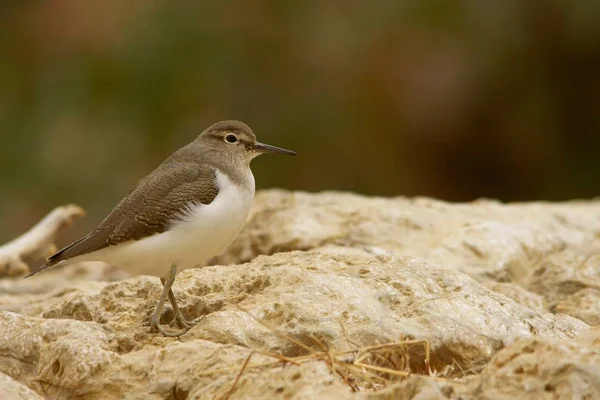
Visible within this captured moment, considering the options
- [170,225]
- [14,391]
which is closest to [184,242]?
[170,225]

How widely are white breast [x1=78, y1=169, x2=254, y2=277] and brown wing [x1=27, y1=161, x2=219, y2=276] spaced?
4cm

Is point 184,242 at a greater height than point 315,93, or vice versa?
point 184,242

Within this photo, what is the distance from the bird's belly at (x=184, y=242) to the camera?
512cm

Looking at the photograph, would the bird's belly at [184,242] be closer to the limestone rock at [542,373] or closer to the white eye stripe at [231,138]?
the white eye stripe at [231,138]

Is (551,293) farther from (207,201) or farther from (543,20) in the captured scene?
(543,20)

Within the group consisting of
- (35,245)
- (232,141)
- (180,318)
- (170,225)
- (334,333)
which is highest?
(232,141)

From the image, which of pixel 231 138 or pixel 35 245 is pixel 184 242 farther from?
pixel 35 245

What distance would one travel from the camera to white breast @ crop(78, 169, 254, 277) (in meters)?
5.12

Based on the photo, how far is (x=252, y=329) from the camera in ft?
14.9

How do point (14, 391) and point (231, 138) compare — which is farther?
point (231, 138)

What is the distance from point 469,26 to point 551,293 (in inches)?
280

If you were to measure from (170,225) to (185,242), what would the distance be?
0.12 meters

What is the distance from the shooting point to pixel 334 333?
14.7 ft

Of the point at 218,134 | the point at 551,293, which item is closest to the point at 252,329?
the point at 218,134
